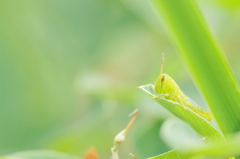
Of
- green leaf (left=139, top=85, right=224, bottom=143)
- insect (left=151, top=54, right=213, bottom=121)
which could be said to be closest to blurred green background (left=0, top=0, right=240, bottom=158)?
insect (left=151, top=54, right=213, bottom=121)

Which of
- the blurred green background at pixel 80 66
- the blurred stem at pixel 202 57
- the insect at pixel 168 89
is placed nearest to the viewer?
the blurred stem at pixel 202 57

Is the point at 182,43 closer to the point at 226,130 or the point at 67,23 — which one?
the point at 226,130

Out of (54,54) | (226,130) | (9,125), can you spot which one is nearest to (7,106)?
(9,125)

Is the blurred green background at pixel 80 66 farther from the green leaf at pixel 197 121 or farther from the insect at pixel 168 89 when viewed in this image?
the green leaf at pixel 197 121

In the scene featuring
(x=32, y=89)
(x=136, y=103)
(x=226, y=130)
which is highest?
(x=32, y=89)

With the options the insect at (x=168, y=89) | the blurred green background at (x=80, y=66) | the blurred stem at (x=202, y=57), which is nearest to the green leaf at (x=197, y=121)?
the blurred stem at (x=202, y=57)

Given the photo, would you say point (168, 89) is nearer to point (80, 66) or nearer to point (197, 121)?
point (197, 121)

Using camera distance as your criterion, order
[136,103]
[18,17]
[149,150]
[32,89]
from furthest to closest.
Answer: [18,17], [32,89], [136,103], [149,150]
